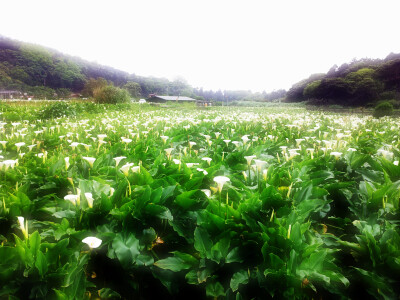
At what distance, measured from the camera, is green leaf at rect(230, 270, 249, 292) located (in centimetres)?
148

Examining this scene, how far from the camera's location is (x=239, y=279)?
1518mm

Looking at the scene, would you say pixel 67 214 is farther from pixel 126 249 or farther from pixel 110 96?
pixel 110 96

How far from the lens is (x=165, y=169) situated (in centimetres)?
257

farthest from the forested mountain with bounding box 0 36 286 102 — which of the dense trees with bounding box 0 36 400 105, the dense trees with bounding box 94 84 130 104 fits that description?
the dense trees with bounding box 94 84 130 104

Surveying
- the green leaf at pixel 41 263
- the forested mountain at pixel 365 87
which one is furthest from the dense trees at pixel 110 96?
the forested mountain at pixel 365 87

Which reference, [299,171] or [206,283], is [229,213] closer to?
[206,283]

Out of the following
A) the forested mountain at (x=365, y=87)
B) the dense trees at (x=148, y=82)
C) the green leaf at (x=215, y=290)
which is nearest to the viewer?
the green leaf at (x=215, y=290)

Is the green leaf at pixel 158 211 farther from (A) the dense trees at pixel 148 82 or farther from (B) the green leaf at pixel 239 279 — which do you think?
(A) the dense trees at pixel 148 82

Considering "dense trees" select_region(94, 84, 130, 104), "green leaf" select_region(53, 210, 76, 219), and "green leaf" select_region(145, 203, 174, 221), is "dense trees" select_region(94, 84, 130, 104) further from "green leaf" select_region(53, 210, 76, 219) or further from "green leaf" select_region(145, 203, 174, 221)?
"green leaf" select_region(145, 203, 174, 221)

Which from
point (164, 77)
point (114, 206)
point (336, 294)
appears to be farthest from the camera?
point (164, 77)

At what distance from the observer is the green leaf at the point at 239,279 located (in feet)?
4.84

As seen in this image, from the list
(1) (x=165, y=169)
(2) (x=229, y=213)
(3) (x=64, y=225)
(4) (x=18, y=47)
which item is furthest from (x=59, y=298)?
(4) (x=18, y=47)

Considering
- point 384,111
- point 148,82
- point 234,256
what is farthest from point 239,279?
point 148,82

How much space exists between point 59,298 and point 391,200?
2.68m
